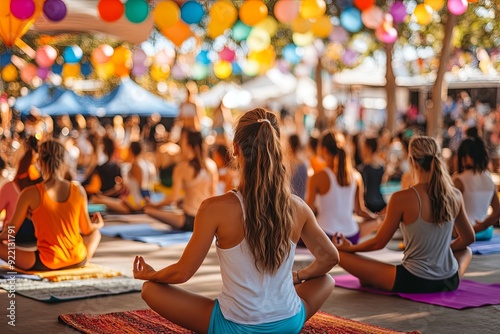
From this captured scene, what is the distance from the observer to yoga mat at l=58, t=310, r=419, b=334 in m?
5.29

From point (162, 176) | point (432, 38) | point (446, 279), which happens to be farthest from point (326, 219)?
point (432, 38)

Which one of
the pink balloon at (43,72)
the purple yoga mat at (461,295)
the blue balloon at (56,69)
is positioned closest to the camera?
the purple yoga mat at (461,295)

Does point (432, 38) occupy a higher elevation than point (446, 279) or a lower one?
higher

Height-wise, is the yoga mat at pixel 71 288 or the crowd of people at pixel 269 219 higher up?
the crowd of people at pixel 269 219

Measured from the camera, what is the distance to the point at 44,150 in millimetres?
6965

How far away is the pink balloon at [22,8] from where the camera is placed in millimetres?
9867

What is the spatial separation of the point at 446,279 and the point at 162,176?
28.3ft

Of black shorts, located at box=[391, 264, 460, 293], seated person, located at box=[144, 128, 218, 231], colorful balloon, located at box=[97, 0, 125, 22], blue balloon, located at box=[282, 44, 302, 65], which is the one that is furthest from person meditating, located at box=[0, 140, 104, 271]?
blue balloon, located at box=[282, 44, 302, 65]

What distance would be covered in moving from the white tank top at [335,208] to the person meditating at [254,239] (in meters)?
4.08

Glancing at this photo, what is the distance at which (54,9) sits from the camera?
34.8ft

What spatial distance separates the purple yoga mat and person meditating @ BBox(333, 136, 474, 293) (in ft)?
0.22

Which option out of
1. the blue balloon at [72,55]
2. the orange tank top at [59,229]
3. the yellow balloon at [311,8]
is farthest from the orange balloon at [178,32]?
the orange tank top at [59,229]

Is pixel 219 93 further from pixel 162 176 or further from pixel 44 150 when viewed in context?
pixel 44 150

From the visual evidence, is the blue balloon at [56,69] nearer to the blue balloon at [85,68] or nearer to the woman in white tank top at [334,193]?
the blue balloon at [85,68]
